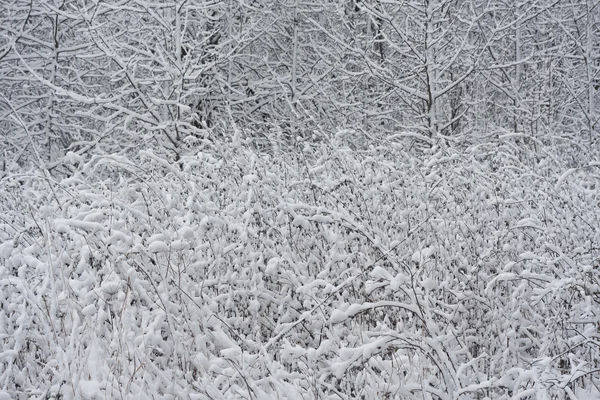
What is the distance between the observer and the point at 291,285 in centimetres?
391

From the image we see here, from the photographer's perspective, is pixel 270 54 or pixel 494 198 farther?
pixel 270 54

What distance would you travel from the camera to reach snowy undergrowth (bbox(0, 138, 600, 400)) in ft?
9.00

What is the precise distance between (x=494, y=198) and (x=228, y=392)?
258 cm

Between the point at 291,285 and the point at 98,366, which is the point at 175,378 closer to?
the point at 98,366

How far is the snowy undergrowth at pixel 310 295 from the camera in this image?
2.74 m

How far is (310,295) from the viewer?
3.07 metres

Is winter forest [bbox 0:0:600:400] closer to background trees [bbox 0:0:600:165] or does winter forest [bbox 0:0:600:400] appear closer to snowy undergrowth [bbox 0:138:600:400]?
snowy undergrowth [bbox 0:138:600:400]

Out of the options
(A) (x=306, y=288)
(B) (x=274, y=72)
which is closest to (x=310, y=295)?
(A) (x=306, y=288)

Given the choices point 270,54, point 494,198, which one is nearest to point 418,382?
point 494,198

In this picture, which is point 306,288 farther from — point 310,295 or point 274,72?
point 274,72

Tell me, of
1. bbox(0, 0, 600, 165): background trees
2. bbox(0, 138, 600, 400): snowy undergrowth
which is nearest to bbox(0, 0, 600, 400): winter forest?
bbox(0, 138, 600, 400): snowy undergrowth

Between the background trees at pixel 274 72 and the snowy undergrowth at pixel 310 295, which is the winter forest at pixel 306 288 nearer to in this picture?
the snowy undergrowth at pixel 310 295

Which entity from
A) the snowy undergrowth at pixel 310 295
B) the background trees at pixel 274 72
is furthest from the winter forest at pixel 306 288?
the background trees at pixel 274 72

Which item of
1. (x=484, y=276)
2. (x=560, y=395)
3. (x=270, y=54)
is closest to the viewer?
(x=560, y=395)
